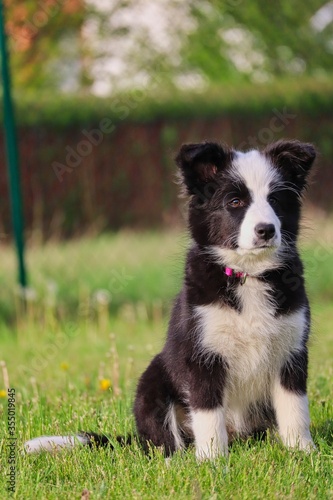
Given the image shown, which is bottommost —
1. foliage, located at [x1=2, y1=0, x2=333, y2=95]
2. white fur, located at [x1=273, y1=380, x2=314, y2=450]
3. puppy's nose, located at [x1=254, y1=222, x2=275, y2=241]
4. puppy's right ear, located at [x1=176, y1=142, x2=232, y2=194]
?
white fur, located at [x1=273, y1=380, x2=314, y2=450]

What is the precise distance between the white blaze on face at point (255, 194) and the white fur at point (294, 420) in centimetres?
73

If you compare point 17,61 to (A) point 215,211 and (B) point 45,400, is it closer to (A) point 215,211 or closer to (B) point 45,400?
(B) point 45,400

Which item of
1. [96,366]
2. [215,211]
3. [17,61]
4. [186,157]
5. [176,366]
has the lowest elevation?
[96,366]

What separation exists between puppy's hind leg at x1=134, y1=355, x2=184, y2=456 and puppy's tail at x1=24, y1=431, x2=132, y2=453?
139 millimetres

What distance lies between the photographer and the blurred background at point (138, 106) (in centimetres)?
1402

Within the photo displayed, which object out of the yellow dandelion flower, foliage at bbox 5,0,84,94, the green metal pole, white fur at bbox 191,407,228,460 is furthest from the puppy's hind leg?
foliage at bbox 5,0,84,94

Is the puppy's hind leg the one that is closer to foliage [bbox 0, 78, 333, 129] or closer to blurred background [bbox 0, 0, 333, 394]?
blurred background [bbox 0, 0, 333, 394]

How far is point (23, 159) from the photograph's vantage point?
14.2 m

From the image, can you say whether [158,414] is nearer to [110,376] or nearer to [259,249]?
[259,249]

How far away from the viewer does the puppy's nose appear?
348 centimetres

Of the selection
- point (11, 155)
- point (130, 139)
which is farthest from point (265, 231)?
point (130, 139)

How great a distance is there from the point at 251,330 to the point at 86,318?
15.6 ft

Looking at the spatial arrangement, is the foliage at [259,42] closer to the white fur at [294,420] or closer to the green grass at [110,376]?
the green grass at [110,376]

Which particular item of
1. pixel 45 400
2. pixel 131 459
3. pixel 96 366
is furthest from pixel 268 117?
pixel 131 459
